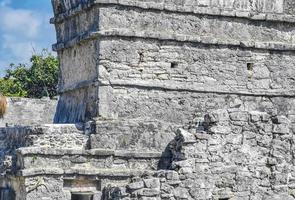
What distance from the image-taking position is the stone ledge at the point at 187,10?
52.9 feet

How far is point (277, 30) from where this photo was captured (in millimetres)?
17312

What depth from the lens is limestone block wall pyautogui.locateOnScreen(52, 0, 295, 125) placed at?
15992mm

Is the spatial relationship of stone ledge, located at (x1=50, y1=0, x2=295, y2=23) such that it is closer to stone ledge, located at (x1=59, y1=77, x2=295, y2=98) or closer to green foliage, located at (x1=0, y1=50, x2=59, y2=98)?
Answer: stone ledge, located at (x1=59, y1=77, x2=295, y2=98)

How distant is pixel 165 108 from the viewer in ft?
53.6

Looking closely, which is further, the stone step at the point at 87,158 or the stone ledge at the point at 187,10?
the stone ledge at the point at 187,10

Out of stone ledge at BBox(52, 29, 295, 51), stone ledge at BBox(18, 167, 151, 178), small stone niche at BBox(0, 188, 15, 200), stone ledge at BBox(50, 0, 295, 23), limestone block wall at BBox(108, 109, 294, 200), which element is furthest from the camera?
stone ledge at BBox(50, 0, 295, 23)

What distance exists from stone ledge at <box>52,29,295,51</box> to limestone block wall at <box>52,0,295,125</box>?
18 millimetres

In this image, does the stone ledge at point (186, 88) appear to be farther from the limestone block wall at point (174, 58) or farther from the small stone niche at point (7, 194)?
the small stone niche at point (7, 194)

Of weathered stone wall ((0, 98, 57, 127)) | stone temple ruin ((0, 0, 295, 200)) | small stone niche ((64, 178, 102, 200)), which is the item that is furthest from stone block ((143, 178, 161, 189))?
weathered stone wall ((0, 98, 57, 127))

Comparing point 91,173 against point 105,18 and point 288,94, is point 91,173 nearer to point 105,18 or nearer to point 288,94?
point 105,18

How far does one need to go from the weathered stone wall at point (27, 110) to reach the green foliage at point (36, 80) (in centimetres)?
1220

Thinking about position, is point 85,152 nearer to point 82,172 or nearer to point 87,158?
point 87,158

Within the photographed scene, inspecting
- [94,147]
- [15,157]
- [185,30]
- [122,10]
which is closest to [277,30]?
[185,30]

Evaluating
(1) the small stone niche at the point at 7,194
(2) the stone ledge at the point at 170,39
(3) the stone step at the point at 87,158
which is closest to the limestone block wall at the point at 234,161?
(3) the stone step at the point at 87,158
